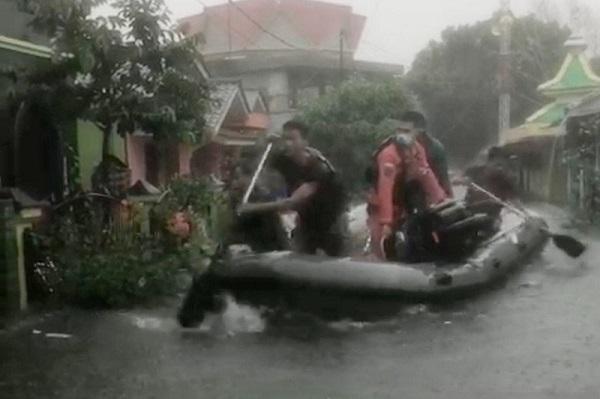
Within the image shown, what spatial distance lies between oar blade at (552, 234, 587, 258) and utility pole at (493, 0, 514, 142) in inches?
93.8

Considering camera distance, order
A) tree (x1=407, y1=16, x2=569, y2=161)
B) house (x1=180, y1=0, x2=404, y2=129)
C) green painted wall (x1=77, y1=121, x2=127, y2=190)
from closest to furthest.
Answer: tree (x1=407, y1=16, x2=569, y2=161) < house (x1=180, y1=0, x2=404, y2=129) < green painted wall (x1=77, y1=121, x2=127, y2=190)

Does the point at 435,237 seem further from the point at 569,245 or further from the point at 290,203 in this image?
the point at 569,245

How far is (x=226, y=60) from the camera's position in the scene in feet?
43.7

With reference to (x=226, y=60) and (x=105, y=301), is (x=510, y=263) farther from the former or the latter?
(x=226, y=60)

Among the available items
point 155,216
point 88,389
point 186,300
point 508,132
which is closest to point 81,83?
point 155,216

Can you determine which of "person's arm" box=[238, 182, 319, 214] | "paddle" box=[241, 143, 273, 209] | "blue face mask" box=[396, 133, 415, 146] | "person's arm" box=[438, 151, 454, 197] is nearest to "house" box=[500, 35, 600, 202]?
"person's arm" box=[438, 151, 454, 197]

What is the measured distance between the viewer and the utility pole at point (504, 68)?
32.5ft

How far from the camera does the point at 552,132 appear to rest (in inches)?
526

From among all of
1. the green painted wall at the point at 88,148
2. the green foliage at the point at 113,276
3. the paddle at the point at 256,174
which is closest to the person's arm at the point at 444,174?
the paddle at the point at 256,174

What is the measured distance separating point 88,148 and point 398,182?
4.94m

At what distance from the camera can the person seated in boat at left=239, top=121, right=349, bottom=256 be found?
31.0 feet

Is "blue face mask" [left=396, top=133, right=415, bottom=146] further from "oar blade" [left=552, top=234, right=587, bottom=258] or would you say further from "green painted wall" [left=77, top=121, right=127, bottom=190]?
"green painted wall" [left=77, top=121, right=127, bottom=190]

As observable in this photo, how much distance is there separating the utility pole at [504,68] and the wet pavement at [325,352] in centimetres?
146

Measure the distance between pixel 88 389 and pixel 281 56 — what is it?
6.35 meters
